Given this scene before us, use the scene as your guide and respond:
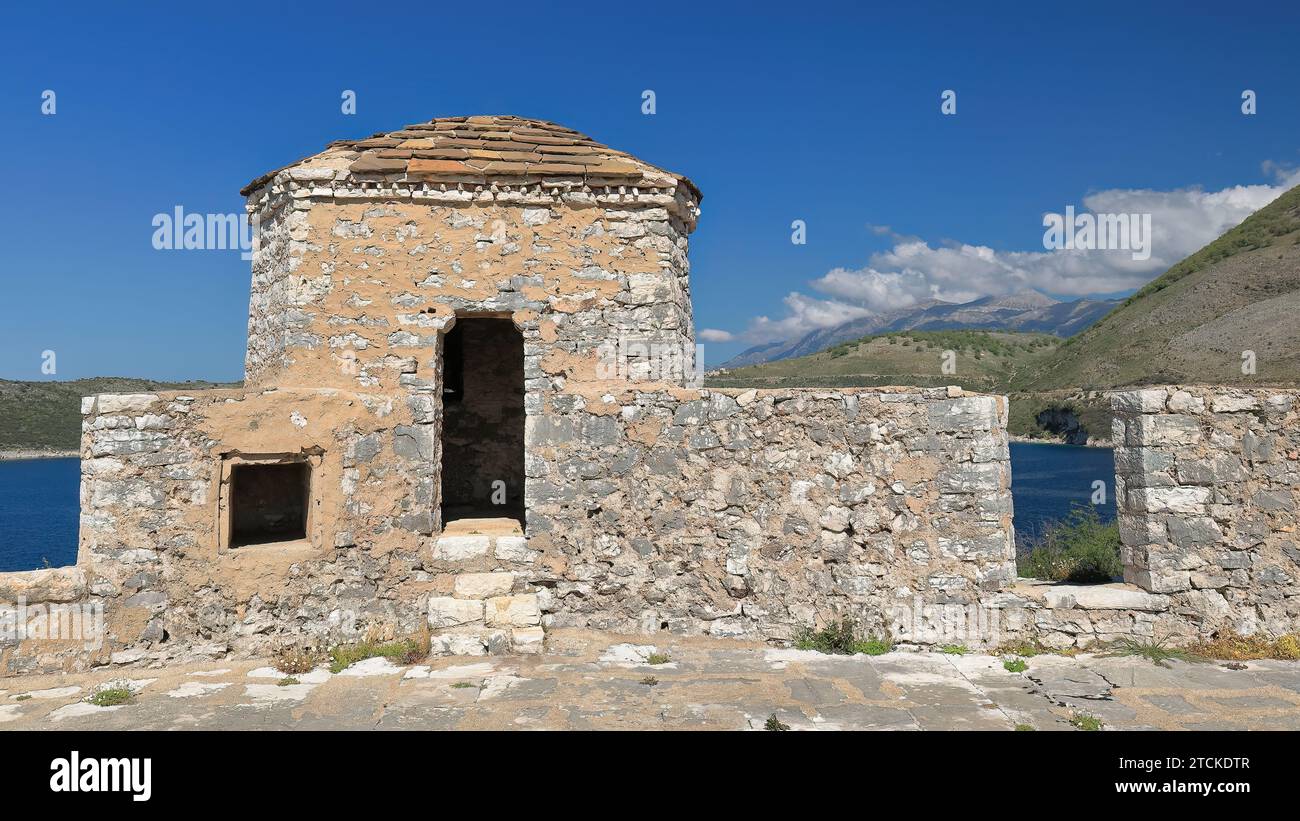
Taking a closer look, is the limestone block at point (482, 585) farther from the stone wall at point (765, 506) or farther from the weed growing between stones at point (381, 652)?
the weed growing between stones at point (381, 652)

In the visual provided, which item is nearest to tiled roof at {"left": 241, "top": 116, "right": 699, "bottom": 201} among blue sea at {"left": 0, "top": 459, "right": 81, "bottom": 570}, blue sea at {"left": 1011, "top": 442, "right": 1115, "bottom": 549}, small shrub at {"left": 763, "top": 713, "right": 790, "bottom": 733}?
small shrub at {"left": 763, "top": 713, "right": 790, "bottom": 733}

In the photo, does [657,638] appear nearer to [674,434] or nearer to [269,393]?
[674,434]

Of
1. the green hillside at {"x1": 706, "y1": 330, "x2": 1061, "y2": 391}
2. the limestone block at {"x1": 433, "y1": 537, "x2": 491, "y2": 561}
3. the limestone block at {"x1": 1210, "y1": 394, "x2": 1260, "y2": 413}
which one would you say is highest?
the green hillside at {"x1": 706, "y1": 330, "x2": 1061, "y2": 391}

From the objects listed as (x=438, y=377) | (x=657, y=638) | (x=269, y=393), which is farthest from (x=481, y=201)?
(x=657, y=638)

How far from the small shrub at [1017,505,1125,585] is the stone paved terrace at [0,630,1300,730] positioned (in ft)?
5.00

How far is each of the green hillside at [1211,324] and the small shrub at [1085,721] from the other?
24779mm

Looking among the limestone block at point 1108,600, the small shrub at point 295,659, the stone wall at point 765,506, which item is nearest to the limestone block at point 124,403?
the small shrub at point 295,659

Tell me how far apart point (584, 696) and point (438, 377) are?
2.92 m

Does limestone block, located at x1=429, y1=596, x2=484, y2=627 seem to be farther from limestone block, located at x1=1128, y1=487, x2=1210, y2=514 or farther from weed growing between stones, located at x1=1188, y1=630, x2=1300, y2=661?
weed growing between stones, located at x1=1188, y1=630, x2=1300, y2=661

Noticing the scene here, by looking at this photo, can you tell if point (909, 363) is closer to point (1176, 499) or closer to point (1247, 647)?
point (1176, 499)

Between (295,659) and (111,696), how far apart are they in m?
1.07

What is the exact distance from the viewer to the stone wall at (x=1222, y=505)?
5773 mm

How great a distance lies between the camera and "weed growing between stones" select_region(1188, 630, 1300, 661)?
5.56 m
